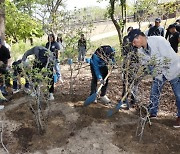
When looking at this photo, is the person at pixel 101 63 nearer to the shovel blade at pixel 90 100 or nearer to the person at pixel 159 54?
the shovel blade at pixel 90 100

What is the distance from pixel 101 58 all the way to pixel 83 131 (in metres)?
1.39

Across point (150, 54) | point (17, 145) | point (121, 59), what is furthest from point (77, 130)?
point (150, 54)

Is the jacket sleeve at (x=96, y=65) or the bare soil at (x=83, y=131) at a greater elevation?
the jacket sleeve at (x=96, y=65)

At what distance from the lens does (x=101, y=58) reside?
5.09 m

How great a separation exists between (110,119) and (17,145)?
5.45 ft

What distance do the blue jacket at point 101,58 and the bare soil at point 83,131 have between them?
748mm

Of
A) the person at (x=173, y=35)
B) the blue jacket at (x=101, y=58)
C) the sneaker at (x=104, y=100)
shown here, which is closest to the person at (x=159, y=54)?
the blue jacket at (x=101, y=58)

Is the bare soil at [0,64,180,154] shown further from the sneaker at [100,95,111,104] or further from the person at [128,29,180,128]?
the person at [128,29,180,128]

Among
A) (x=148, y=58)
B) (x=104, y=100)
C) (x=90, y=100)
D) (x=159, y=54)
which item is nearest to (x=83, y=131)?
(x=90, y=100)

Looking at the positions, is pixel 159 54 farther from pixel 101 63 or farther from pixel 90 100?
pixel 90 100

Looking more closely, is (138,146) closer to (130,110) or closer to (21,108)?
(130,110)

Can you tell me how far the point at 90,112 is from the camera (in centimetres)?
515

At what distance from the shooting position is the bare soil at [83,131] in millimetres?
4098

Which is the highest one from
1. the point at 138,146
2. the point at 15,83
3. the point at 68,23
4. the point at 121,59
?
the point at 68,23
